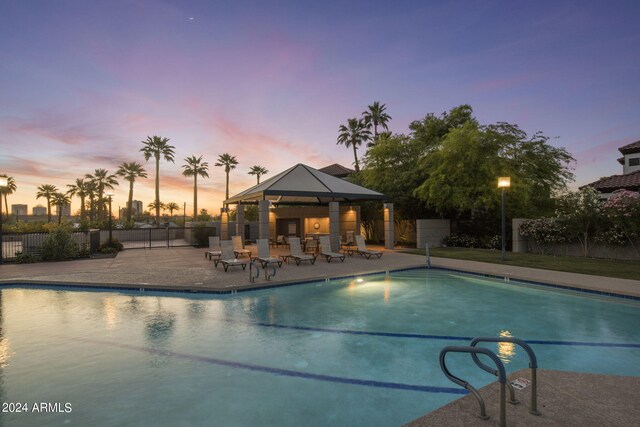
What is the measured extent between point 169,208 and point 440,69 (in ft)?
316

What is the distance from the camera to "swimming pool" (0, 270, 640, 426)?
4.34m

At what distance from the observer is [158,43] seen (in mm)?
14453

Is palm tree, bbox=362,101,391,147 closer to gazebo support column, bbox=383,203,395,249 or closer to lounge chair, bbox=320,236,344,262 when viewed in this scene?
gazebo support column, bbox=383,203,395,249

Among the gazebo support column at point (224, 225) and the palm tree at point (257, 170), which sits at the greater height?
the palm tree at point (257, 170)

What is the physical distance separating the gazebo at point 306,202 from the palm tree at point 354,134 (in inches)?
837

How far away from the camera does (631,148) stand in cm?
3209

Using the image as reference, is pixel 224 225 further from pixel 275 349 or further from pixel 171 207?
pixel 171 207

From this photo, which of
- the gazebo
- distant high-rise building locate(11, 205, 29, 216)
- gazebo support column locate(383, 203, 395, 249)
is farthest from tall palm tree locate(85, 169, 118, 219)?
distant high-rise building locate(11, 205, 29, 216)

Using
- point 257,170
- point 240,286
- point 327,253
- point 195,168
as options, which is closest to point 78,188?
point 195,168

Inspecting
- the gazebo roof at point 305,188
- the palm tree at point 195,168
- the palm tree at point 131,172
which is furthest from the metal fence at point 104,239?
the palm tree at point 131,172

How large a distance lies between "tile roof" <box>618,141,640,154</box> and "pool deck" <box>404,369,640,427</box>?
41.4 m

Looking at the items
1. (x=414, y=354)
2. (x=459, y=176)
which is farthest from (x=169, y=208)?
(x=414, y=354)

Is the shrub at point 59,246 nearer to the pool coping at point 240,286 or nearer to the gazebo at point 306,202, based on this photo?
the pool coping at point 240,286

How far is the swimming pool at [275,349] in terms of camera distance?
4.34 meters
